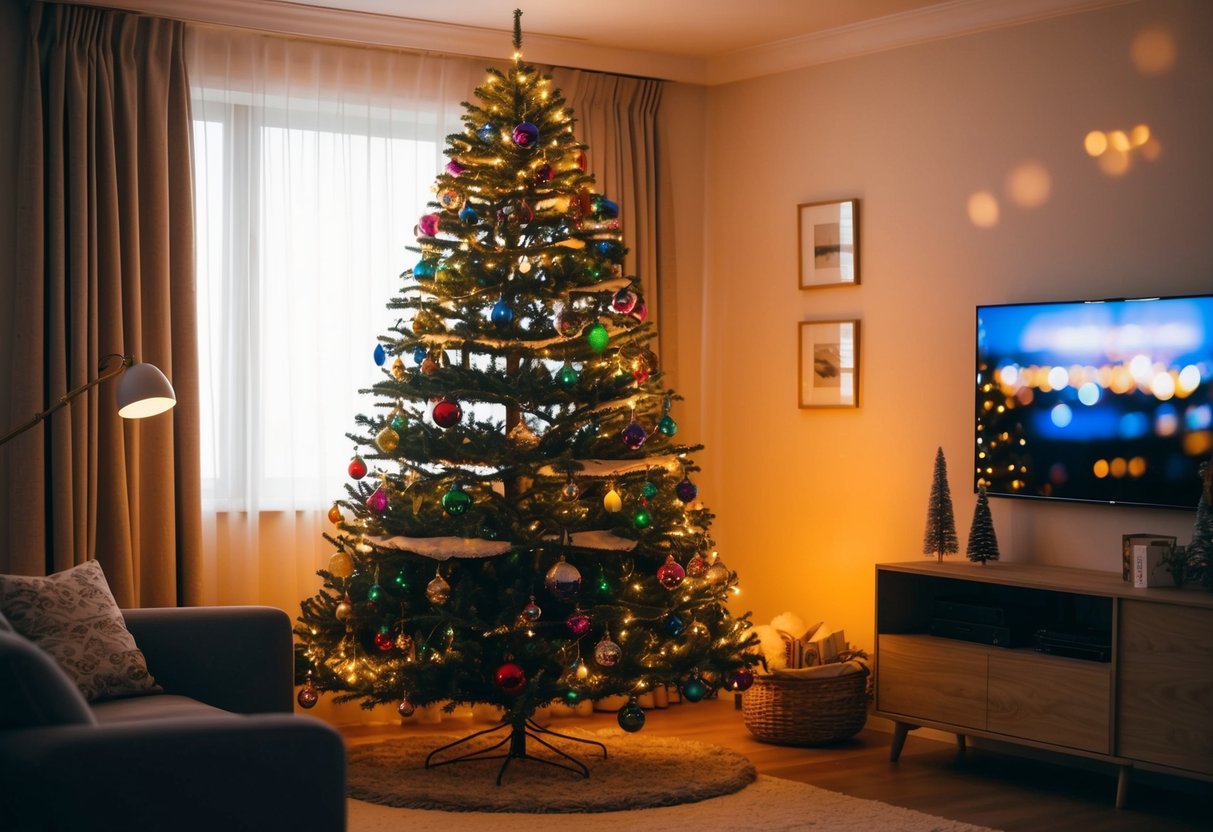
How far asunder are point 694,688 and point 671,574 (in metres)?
0.40

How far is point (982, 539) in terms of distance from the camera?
15.8ft

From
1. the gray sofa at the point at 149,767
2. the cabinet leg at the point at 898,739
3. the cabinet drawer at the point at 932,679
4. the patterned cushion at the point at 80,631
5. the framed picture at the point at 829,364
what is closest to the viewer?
the gray sofa at the point at 149,767

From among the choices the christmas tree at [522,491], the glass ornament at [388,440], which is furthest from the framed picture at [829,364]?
the glass ornament at [388,440]

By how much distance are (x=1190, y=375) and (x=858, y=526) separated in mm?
1526

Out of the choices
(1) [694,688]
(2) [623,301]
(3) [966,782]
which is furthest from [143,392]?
(3) [966,782]

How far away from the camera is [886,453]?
17.8ft

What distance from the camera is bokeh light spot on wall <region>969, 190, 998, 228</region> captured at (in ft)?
16.6

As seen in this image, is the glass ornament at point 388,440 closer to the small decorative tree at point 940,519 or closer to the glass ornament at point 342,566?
the glass ornament at point 342,566

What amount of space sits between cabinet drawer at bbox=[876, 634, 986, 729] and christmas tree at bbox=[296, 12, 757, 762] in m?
0.59

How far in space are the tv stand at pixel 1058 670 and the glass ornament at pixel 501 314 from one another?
1592 millimetres

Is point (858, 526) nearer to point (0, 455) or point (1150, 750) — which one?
point (1150, 750)

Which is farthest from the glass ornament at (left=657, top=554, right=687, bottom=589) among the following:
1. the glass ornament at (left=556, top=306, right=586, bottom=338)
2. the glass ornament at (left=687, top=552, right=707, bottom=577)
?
the glass ornament at (left=556, top=306, right=586, bottom=338)

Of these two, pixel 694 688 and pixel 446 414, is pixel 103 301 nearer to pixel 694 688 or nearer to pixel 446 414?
pixel 446 414

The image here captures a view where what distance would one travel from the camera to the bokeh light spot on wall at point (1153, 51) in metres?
4.52
